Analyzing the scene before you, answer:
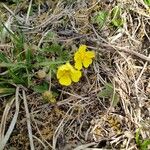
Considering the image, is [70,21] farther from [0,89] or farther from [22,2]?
[0,89]

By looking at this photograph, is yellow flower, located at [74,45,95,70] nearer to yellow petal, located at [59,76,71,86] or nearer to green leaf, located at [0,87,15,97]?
yellow petal, located at [59,76,71,86]

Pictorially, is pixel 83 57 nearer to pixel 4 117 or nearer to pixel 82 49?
pixel 82 49

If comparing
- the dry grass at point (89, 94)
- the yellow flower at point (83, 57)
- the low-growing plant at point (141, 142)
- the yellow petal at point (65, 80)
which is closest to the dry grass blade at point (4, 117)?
the dry grass at point (89, 94)

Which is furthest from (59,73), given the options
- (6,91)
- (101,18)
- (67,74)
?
(101,18)

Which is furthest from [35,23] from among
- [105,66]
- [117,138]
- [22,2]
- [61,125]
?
[117,138]

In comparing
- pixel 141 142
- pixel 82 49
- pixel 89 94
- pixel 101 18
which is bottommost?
pixel 141 142

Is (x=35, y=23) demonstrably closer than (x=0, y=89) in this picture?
No

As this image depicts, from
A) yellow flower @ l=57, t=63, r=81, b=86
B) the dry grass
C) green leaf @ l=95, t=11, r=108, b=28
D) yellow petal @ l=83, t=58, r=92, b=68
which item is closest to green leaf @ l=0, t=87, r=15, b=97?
the dry grass
